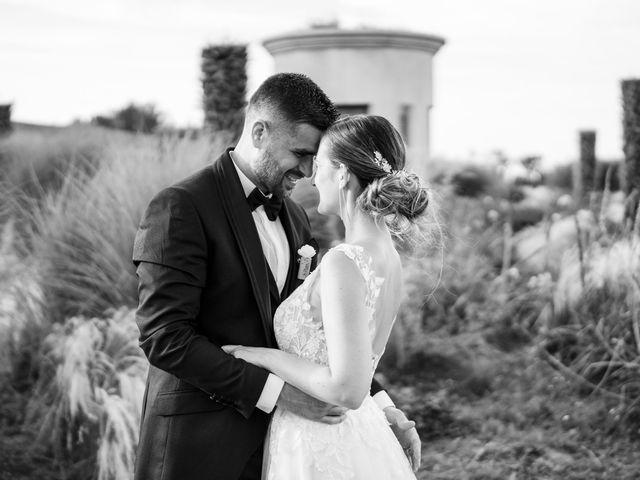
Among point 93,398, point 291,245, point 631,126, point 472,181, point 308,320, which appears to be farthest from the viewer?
point 472,181

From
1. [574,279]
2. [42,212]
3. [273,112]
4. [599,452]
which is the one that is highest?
[273,112]

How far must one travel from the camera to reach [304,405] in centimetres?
281

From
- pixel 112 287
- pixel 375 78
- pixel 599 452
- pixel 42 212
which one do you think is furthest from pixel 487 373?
pixel 375 78

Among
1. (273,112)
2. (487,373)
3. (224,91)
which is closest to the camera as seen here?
(273,112)

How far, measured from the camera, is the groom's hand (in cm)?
278

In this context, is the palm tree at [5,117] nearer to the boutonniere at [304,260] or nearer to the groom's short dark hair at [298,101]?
the groom's short dark hair at [298,101]

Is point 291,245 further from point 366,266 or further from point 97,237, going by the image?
point 97,237

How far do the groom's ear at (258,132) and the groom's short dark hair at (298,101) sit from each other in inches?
2.7

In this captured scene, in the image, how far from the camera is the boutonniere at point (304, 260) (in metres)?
3.10

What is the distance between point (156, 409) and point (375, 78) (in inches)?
669

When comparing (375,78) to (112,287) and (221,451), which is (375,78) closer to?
(112,287)

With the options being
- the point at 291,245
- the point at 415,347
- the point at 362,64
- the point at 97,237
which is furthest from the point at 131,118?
the point at 291,245

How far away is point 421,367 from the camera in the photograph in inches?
280

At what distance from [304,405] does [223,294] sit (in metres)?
0.42
